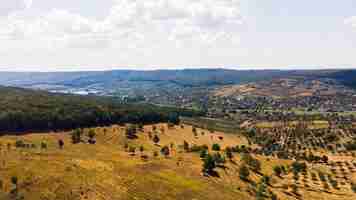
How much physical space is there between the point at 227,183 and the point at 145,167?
2812 centimetres

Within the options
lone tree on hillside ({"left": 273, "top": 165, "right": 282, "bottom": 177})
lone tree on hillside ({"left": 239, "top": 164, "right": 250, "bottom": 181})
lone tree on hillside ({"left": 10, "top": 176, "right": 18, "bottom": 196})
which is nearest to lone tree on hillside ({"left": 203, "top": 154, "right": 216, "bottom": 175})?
lone tree on hillside ({"left": 239, "top": 164, "right": 250, "bottom": 181})

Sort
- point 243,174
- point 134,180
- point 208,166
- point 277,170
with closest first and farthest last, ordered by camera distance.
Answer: point 134,180
point 208,166
point 243,174
point 277,170

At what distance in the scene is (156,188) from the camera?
100812 mm

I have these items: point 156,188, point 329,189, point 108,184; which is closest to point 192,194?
point 156,188

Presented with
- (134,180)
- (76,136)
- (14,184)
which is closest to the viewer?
(14,184)

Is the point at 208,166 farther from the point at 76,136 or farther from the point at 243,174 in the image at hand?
the point at 76,136

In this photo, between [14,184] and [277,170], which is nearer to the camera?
[14,184]

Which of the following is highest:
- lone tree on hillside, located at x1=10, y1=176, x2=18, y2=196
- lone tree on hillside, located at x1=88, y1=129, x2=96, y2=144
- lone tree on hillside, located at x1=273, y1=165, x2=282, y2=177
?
lone tree on hillside, located at x1=10, y1=176, x2=18, y2=196

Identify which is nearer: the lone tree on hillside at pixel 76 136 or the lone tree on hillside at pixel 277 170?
the lone tree on hillside at pixel 277 170

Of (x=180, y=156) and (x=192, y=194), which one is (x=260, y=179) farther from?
(x=192, y=194)

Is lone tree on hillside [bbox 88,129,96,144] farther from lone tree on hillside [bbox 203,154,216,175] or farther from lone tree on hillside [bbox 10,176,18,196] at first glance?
lone tree on hillside [bbox 10,176,18,196]

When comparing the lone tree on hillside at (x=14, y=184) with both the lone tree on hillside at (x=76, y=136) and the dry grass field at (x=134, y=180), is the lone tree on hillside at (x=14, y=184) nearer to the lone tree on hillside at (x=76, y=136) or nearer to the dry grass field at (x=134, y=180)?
the dry grass field at (x=134, y=180)

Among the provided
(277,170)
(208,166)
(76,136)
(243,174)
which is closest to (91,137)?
(76,136)

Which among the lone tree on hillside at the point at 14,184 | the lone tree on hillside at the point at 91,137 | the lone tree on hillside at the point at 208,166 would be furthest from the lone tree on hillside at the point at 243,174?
the lone tree on hillside at the point at 91,137
